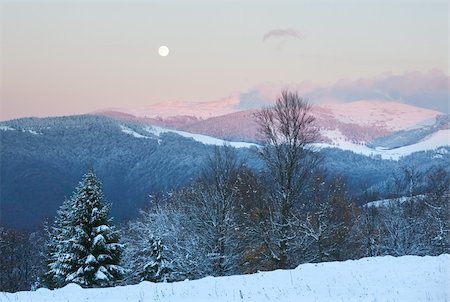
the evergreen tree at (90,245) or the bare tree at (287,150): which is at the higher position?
the bare tree at (287,150)

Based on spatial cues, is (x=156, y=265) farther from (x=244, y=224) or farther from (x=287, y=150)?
(x=287, y=150)

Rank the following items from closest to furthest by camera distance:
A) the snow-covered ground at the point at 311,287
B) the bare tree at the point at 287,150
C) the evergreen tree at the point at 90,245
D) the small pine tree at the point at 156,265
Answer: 1. the snow-covered ground at the point at 311,287
2. the bare tree at the point at 287,150
3. the evergreen tree at the point at 90,245
4. the small pine tree at the point at 156,265

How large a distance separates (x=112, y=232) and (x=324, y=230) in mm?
10963

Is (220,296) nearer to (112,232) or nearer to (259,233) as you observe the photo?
(259,233)

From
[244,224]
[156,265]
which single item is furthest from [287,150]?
[156,265]

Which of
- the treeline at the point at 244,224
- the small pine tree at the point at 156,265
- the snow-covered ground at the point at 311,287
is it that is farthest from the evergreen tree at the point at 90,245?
the snow-covered ground at the point at 311,287

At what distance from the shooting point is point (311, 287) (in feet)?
51.1

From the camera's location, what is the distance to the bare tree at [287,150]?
23.5 meters

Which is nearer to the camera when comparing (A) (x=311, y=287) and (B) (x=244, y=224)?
(A) (x=311, y=287)

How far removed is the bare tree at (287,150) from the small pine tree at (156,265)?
6.79 meters

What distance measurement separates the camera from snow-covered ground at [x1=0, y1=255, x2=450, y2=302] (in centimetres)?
1401

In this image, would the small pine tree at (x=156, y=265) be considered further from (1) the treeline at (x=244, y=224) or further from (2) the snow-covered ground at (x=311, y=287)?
(2) the snow-covered ground at (x=311, y=287)

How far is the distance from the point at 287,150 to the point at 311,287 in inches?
354

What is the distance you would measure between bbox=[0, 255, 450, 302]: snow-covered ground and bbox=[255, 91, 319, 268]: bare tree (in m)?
5.39
